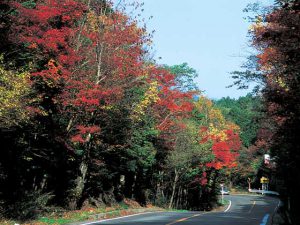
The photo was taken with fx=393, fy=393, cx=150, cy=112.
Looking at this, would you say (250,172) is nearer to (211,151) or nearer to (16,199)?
(211,151)

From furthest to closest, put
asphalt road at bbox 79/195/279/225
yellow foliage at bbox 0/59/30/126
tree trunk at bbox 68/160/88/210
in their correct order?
1. tree trunk at bbox 68/160/88/210
2. asphalt road at bbox 79/195/279/225
3. yellow foliage at bbox 0/59/30/126

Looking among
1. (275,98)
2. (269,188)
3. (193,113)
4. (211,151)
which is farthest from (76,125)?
(269,188)

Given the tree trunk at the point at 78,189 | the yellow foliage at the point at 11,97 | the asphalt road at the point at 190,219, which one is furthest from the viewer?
the tree trunk at the point at 78,189

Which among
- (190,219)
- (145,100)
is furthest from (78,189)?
(145,100)

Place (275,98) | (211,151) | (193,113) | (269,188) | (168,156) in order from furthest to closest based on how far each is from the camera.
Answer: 1. (269,188)
2. (193,113)
3. (211,151)
4. (168,156)
5. (275,98)

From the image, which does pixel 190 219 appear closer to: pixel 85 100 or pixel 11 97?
pixel 85 100

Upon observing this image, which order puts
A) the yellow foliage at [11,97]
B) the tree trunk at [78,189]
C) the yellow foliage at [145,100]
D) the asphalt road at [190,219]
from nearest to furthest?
the yellow foliage at [11,97], the asphalt road at [190,219], the tree trunk at [78,189], the yellow foliage at [145,100]

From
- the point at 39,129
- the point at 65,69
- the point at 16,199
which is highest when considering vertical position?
the point at 65,69

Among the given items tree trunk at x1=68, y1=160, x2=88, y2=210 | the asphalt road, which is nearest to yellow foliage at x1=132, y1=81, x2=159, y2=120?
tree trunk at x1=68, y1=160, x2=88, y2=210

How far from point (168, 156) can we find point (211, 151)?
355 inches

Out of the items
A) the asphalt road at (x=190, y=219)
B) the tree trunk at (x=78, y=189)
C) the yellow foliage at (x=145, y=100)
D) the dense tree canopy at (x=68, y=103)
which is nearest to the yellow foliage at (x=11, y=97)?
the dense tree canopy at (x=68, y=103)

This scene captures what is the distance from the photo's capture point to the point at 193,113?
196ft

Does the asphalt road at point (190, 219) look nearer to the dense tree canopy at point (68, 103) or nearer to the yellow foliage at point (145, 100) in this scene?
the dense tree canopy at point (68, 103)

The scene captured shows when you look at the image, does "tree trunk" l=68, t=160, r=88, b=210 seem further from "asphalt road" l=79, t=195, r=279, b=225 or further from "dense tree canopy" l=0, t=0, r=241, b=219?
"asphalt road" l=79, t=195, r=279, b=225
